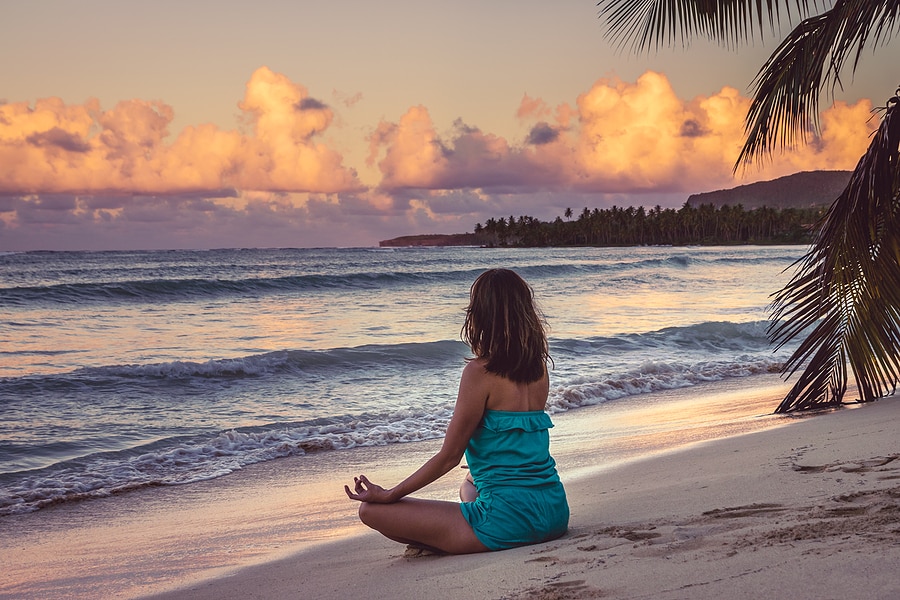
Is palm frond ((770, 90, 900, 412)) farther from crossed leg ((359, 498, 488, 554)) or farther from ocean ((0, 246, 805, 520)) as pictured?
crossed leg ((359, 498, 488, 554))

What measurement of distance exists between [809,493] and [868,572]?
4.60ft

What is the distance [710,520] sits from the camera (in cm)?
341

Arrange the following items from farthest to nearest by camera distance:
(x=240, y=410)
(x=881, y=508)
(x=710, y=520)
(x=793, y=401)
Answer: (x=240, y=410) < (x=793, y=401) < (x=710, y=520) < (x=881, y=508)

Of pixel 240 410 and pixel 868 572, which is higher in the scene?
pixel 868 572

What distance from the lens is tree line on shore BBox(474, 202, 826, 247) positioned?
13488cm

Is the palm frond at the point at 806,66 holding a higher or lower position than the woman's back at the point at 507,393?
higher

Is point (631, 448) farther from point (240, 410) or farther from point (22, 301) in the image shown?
point (22, 301)

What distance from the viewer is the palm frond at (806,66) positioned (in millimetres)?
5613

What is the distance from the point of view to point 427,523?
11.5ft

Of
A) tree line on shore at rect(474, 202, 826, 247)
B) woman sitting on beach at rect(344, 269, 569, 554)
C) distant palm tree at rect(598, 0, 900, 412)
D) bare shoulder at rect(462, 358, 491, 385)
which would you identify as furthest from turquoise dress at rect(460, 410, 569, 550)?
tree line on shore at rect(474, 202, 826, 247)

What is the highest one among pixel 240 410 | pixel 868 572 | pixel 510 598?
pixel 868 572

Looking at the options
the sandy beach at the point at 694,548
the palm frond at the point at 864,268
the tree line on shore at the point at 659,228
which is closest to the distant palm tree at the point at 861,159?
the palm frond at the point at 864,268

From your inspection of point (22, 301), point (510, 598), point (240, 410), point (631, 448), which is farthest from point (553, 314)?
point (510, 598)

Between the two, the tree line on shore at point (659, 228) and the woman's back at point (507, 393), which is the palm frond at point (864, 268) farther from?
the tree line on shore at point (659, 228)
